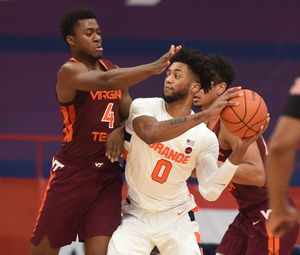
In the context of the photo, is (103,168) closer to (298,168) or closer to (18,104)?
(298,168)

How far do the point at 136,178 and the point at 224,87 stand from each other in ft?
4.58

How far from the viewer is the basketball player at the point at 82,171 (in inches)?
130

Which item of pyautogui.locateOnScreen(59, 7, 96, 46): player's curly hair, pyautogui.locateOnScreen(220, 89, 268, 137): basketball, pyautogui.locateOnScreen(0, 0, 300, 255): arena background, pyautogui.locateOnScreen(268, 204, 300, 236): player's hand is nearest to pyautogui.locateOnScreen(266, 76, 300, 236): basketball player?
pyautogui.locateOnScreen(268, 204, 300, 236): player's hand

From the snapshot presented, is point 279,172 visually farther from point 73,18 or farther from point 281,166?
point 73,18

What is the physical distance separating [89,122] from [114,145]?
0.25 m

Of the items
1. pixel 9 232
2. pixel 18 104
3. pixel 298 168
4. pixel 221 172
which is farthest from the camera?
pixel 18 104

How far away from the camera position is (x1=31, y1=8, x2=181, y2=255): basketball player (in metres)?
3.29

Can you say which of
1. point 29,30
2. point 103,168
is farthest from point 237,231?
point 29,30

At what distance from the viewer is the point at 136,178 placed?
3488 millimetres

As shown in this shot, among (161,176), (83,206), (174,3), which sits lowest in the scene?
(83,206)

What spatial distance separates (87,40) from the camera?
3.43 m

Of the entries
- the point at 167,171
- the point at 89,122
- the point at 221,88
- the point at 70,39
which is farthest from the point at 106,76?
the point at 221,88

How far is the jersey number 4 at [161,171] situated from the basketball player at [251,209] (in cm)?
52

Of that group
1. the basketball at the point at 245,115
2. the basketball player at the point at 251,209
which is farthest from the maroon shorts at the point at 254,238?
Answer: the basketball at the point at 245,115
